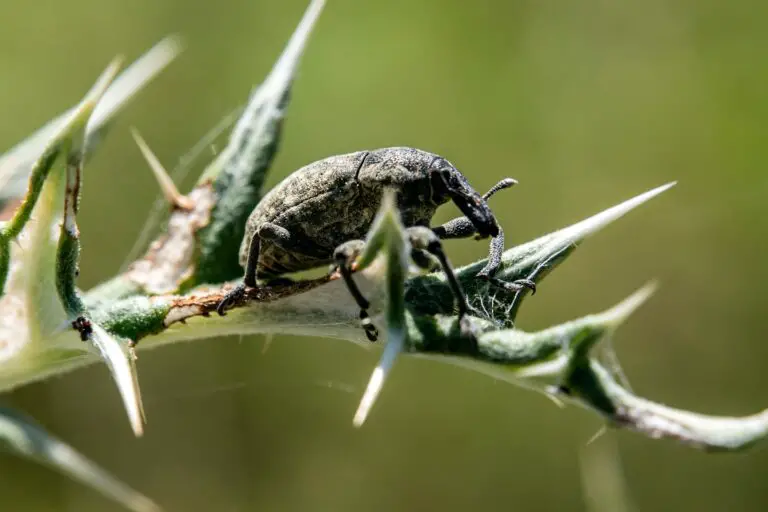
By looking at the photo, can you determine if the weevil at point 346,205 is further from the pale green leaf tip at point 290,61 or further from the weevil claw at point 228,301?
the pale green leaf tip at point 290,61

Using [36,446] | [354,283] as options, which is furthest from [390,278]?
[36,446]

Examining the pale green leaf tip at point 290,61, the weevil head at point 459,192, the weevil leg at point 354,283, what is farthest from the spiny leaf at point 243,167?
the weevil leg at point 354,283

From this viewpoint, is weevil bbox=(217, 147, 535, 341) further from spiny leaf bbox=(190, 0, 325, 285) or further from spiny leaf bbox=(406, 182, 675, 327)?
spiny leaf bbox=(406, 182, 675, 327)

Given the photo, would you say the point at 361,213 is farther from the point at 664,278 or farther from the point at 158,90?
the point at 158,90

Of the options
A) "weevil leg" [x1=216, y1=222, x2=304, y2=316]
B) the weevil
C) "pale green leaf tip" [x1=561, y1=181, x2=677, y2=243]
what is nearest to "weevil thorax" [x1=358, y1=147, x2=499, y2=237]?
the weevil

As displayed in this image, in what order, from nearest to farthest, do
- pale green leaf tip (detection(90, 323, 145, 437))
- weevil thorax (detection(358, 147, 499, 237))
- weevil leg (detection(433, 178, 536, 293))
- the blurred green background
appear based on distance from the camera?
pale green leaf tip (detection(90, 323, 145, 437)), weevil leg (detection(433, 178, 536, 293)), weevil thorax (detection(358, 147, 499, 237)), the blurred green background

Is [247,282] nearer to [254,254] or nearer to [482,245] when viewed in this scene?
[254,254]
